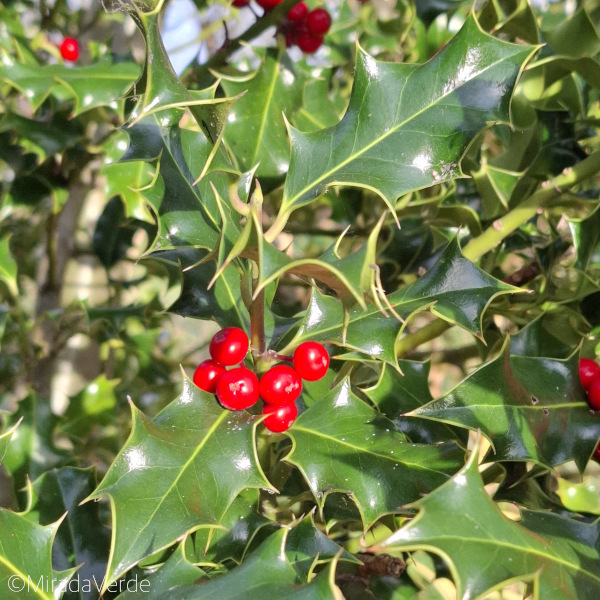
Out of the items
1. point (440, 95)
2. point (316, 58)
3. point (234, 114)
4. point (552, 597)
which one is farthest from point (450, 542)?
point (316, 58)

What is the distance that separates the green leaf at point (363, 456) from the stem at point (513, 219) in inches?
8.4

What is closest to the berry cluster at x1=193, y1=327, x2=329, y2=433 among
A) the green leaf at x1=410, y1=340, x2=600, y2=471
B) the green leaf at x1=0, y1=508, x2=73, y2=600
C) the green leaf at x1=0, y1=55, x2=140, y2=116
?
the green leaf at x1=410, y1=340, x2=600, y2=471

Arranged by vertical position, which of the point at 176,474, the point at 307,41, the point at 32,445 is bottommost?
the point at 32,445

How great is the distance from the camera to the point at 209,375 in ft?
2.36

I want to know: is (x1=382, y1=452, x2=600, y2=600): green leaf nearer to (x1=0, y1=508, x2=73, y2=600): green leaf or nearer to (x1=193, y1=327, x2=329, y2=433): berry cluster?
(x1=193, y1=327, x2=329, y2=433): berry cluster

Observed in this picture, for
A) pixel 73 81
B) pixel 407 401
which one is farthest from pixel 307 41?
pixel 407 401

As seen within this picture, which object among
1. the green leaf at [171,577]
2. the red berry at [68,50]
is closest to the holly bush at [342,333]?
the green leaf at [171,577]

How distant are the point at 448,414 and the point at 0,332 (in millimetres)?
952

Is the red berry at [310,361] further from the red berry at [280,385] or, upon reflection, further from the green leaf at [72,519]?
the green leaf at [72,519]

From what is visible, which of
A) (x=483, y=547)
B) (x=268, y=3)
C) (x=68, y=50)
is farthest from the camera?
(x=68, y=50)

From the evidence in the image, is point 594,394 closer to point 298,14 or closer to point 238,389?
point 238,389

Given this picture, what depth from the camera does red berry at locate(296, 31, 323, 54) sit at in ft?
4.11

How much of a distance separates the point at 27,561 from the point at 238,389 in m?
0.30

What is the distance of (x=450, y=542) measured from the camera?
54 centimetres
